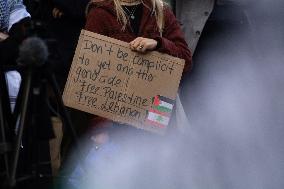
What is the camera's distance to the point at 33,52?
2.41 m

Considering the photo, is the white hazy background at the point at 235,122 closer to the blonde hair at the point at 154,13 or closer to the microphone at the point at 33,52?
the blonde hair at the point at 154,13

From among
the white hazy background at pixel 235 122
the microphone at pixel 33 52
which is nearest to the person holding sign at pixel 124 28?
the white hazy background at pixel 235 122

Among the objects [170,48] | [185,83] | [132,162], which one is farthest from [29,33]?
[185,83]

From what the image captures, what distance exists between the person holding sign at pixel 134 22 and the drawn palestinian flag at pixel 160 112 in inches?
10.9

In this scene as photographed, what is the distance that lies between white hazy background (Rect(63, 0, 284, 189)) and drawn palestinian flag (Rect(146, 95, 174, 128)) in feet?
2.10

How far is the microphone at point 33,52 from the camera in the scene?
2.41m

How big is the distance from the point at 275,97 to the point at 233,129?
58 centimetres

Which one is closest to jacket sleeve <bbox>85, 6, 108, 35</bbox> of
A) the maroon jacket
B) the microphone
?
the maroon jacket

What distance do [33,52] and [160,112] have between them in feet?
3.07

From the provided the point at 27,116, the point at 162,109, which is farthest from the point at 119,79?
the point at 27,116

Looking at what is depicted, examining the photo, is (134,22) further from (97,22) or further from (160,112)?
(160,112)

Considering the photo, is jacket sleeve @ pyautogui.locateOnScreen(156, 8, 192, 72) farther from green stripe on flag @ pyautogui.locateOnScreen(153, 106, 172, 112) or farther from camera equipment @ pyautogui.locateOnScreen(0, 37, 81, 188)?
camera equipment @ pyautogui.locateOnScreen(0, 37, 81, 188)

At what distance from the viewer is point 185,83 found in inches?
193

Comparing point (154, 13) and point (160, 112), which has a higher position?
point (154, 13)
